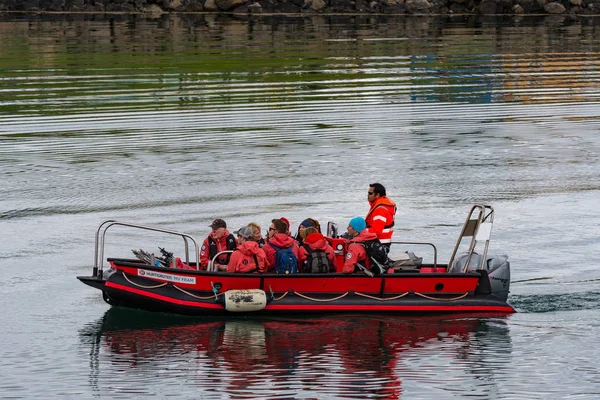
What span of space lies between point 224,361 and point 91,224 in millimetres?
8484

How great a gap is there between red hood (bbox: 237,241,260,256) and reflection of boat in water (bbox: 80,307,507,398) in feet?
3.78

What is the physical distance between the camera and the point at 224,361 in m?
16.7

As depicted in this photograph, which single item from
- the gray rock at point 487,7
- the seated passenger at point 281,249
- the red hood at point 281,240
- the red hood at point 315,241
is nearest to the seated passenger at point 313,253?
the red hood at point 315,241

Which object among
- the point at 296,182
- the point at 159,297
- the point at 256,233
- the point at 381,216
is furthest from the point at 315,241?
the point at 296,182

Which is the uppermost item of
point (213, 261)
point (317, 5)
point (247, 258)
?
point (317, 5)

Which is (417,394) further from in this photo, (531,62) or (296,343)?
(531,62)

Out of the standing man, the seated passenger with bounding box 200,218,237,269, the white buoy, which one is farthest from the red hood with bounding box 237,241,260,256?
the standing man

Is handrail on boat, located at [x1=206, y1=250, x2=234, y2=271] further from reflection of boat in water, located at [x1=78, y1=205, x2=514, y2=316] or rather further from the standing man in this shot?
the standing man

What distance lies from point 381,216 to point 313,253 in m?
1.29

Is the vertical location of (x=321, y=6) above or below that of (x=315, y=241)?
above

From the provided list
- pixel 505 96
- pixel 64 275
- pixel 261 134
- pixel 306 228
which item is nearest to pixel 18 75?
pixel 261 134

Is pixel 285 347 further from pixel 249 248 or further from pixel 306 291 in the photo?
pixel 249 248

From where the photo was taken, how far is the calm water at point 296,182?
16.5m

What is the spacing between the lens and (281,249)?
1838 centimetres
